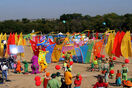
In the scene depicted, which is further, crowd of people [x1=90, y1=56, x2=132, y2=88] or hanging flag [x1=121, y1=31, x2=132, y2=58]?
hanging flag [x1=121, y1=31, x2=132, y2=58]

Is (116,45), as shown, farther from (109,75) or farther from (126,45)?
(109,75)

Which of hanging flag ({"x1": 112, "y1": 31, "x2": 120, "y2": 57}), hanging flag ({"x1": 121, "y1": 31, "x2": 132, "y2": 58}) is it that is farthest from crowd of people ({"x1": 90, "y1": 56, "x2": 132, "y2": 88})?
hanging flag ({"x1": 112, "y1": 31, "x2": 120, "y2": 57})

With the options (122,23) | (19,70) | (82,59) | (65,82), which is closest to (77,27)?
(122,23)

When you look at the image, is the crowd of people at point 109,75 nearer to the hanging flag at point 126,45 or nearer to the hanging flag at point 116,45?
the hanging flag at point 126,45

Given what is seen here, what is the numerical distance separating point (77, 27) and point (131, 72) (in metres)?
45.4

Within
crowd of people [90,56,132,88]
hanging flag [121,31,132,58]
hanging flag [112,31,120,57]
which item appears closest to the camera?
crowd of people [90,56,132,88]

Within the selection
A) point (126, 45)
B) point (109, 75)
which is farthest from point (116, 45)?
point (109, 75)

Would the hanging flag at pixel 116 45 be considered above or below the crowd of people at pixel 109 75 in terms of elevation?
above

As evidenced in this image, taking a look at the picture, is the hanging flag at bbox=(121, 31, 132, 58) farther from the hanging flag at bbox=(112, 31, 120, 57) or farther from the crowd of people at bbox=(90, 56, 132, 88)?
the crowd of people at bbox=(90, 56, 132, 88)

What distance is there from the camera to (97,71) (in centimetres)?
1252

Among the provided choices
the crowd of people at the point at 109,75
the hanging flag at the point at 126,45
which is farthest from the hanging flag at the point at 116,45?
the crowd of people at the point at 109,75

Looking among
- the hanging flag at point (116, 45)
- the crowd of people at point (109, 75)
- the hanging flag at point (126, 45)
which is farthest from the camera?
the hanging flag at point (116, 45)

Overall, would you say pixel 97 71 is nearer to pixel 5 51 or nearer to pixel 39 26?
pixel 5 51

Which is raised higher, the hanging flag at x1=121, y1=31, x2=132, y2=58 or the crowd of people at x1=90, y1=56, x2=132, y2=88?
the hanging flag at x1=121, y1=31, x2=132, y2=58
